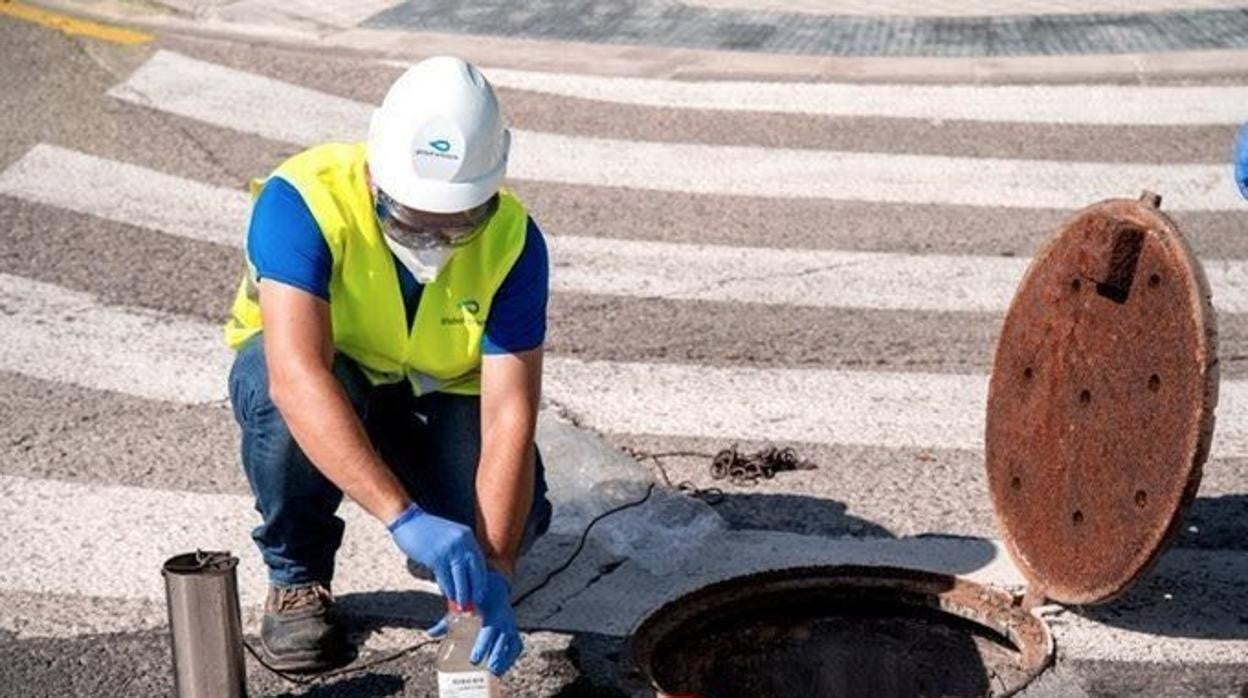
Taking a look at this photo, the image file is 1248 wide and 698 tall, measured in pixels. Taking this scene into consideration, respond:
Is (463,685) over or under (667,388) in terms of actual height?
over

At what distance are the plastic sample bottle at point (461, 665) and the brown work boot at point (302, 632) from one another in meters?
0.45

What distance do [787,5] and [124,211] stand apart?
388 centimetres

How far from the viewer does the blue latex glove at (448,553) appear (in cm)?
448

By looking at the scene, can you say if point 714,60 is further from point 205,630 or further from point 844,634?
point 205,630

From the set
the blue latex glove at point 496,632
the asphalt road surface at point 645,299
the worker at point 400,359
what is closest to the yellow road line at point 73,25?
the asphalt road surface at point 645,299

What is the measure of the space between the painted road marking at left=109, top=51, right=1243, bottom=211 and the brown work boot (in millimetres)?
3488

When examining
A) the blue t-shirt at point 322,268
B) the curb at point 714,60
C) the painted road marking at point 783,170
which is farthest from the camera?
the curb at point 714,60

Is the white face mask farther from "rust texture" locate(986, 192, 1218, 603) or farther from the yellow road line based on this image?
the yellow road line

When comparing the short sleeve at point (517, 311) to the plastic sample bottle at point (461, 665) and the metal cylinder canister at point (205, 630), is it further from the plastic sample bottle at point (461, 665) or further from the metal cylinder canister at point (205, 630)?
the metal cylinder canister at point (205, 630)

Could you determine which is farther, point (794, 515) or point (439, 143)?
point (794, 515)

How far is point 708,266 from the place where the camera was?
754cm

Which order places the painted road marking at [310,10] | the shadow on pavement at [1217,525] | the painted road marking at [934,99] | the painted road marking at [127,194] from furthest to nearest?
the painted road marking at [310,10]
the painted road marking at [934,99]
the painted road marking at [127,194]
the shadow on pavement at [1217,525]

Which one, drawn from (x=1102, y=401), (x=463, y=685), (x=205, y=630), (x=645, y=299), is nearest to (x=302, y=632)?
(x=205, y=630)

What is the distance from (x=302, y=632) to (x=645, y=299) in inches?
98.5
